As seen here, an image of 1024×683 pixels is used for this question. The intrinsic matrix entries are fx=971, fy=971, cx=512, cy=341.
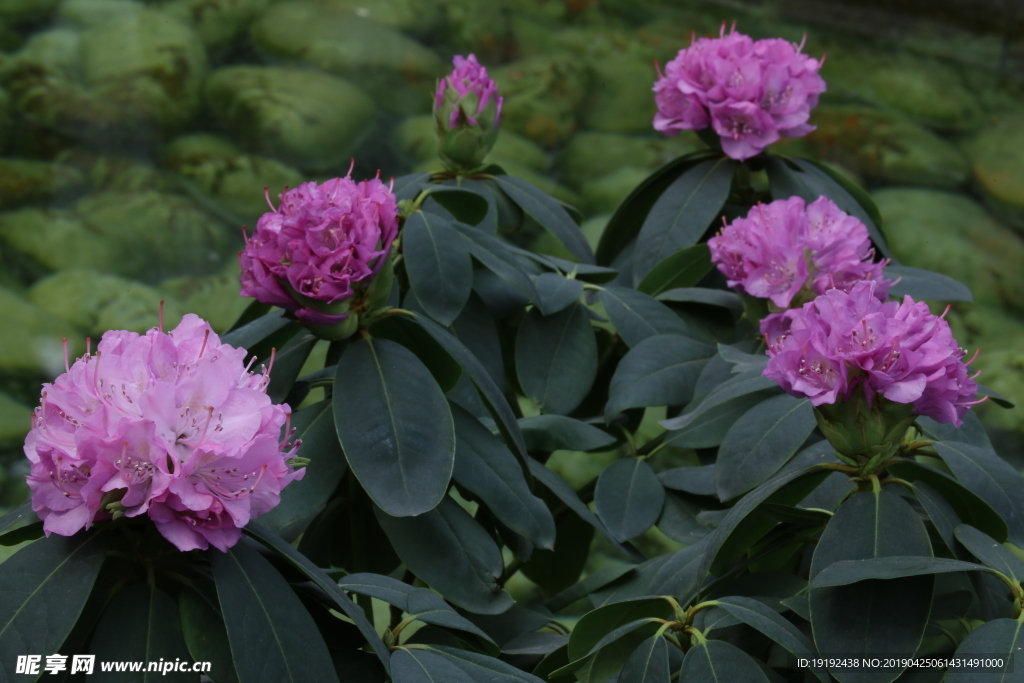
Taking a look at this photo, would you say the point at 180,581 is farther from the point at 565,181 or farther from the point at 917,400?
the point at 565,181

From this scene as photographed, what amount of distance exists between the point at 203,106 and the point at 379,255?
221 centimetres

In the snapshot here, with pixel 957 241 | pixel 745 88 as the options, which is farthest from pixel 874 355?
pixel 957 241

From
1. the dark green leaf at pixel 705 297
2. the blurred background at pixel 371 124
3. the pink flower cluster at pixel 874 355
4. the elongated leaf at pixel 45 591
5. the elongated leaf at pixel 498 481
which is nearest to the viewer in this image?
the elongated leaf at pixel 45 591

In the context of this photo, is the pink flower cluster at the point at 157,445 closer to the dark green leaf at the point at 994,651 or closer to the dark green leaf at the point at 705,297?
the dark green leaf at the point at 994,651

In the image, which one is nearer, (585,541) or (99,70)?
(585,541)

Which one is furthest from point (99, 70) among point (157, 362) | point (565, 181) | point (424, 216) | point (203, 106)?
point (157, 362)

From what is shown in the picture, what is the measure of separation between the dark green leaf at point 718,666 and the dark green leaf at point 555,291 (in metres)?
0.34

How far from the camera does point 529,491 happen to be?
695mm

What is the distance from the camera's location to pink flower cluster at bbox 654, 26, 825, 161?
0.96 meters

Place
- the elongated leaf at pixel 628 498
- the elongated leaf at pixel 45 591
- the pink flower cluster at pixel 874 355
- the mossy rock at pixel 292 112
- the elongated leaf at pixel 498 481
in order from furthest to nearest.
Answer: the mossy rock at pixel 292 112, the elongated leaf at pixel 628 498, the elongated leaf at pixel 498 481, the pink flower cluster at pixel 874 355, the elongated leaf at pixel 45 591

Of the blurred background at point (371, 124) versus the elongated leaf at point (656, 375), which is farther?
the blurred background at point (371, 124)

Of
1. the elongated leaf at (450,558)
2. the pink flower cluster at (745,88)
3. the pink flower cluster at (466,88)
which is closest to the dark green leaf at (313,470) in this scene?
the elongated leaf at (450,558)

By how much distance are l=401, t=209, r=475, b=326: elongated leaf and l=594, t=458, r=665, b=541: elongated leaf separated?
0.69ft

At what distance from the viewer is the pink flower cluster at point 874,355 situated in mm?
557
